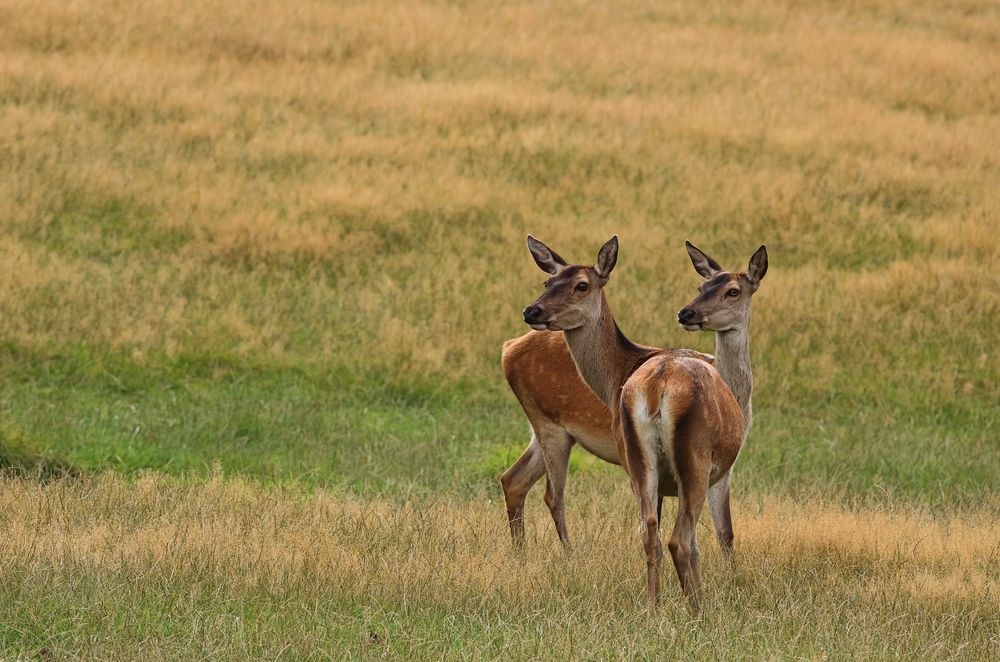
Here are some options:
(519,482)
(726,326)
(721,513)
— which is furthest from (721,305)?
(519,482)

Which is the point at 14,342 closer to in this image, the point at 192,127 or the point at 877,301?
the point at 192,127

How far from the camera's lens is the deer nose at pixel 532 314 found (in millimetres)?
7195

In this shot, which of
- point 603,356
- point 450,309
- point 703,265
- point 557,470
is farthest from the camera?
point 450,309

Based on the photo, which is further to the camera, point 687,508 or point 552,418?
point 552,418

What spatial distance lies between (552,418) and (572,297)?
1.20 meters

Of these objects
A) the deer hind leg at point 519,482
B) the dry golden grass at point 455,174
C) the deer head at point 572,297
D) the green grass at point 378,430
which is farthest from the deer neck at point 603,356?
the dry golden grass at point 455,174

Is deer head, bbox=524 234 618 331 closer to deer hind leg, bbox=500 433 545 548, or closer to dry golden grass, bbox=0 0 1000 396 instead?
deer hind leg, bbox=500 433 545 548

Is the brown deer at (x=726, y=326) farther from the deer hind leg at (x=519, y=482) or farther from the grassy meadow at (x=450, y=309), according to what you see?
the deer hind leg at (x=519, y=482)

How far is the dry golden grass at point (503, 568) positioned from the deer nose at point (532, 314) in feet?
3.77

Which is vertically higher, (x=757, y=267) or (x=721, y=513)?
(x=757, y=267)

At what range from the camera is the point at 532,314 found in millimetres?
7215

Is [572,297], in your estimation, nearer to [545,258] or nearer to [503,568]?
[545,258]

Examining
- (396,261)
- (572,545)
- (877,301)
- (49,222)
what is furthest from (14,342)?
(877,301)

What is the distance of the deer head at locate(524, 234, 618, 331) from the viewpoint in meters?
7.29
